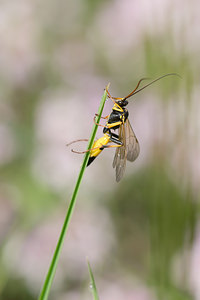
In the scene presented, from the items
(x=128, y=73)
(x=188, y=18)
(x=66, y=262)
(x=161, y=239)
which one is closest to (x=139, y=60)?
(x=128, y=73)

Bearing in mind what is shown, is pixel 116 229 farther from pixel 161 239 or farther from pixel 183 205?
pixel 161 239

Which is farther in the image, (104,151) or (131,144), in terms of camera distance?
(104,151)

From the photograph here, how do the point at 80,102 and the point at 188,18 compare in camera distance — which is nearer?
the point at 188,18

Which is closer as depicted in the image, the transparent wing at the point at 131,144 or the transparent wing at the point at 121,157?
the transparent wing at the point at 121,157

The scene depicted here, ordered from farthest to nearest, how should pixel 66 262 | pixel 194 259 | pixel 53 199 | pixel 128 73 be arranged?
1. pixel 128 73
2. pixel 53 199
3. pixel 66 262
4. pixel 194 259

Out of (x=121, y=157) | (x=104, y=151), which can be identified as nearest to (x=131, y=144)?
(x=121, y=157)

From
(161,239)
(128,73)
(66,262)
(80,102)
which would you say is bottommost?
(66,262)

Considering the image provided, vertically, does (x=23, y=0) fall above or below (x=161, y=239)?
above

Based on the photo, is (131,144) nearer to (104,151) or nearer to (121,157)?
(121,157)
